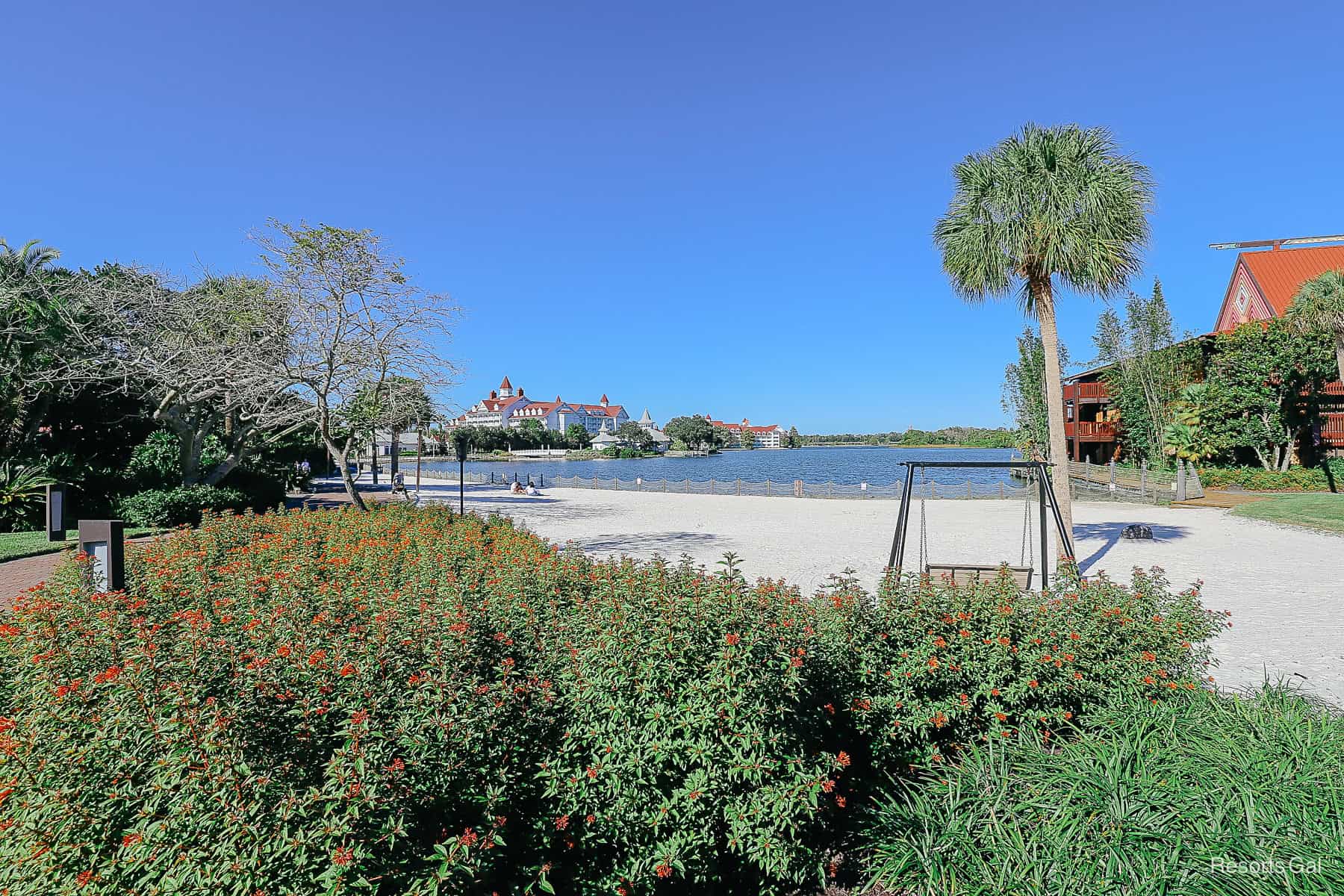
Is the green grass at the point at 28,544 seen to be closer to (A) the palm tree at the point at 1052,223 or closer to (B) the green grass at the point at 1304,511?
(A) the palm tree at the point at 1052,223

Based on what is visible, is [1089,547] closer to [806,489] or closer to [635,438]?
[806,489]

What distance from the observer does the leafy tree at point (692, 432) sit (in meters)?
151

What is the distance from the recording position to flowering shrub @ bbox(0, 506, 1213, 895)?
2.35 m

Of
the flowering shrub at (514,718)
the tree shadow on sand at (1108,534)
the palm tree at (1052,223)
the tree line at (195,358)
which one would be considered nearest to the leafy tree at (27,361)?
the tree line at (195,358)

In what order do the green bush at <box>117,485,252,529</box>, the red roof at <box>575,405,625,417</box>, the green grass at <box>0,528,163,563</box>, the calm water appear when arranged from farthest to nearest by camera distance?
the red roof at <box>575,405,625,417</box> < the calm water < the green bush at <box>117,485,252,529</box> < the green grass at <box>0,528,163,563</box>

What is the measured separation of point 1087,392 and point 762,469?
44.0 metres

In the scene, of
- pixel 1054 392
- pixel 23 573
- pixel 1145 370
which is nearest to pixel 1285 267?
pixel 1145 370

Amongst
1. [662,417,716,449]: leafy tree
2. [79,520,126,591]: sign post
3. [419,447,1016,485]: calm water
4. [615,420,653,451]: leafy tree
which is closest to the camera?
[79,520,126,591]: sign post

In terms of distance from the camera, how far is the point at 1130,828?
3107 mm

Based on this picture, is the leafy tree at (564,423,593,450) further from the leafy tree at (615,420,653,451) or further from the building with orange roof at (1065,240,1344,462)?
the building with orange roof at (1065,240,1344,462)

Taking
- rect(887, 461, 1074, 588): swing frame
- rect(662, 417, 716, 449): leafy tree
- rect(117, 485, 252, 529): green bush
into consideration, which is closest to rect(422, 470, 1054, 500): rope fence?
rect(887, 461, 1074, 588): swing frame

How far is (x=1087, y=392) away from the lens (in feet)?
139

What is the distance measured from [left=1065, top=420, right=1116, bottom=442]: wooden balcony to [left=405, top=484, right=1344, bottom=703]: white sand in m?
16.8

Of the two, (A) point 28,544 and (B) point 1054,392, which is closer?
(B) point 1054,392
